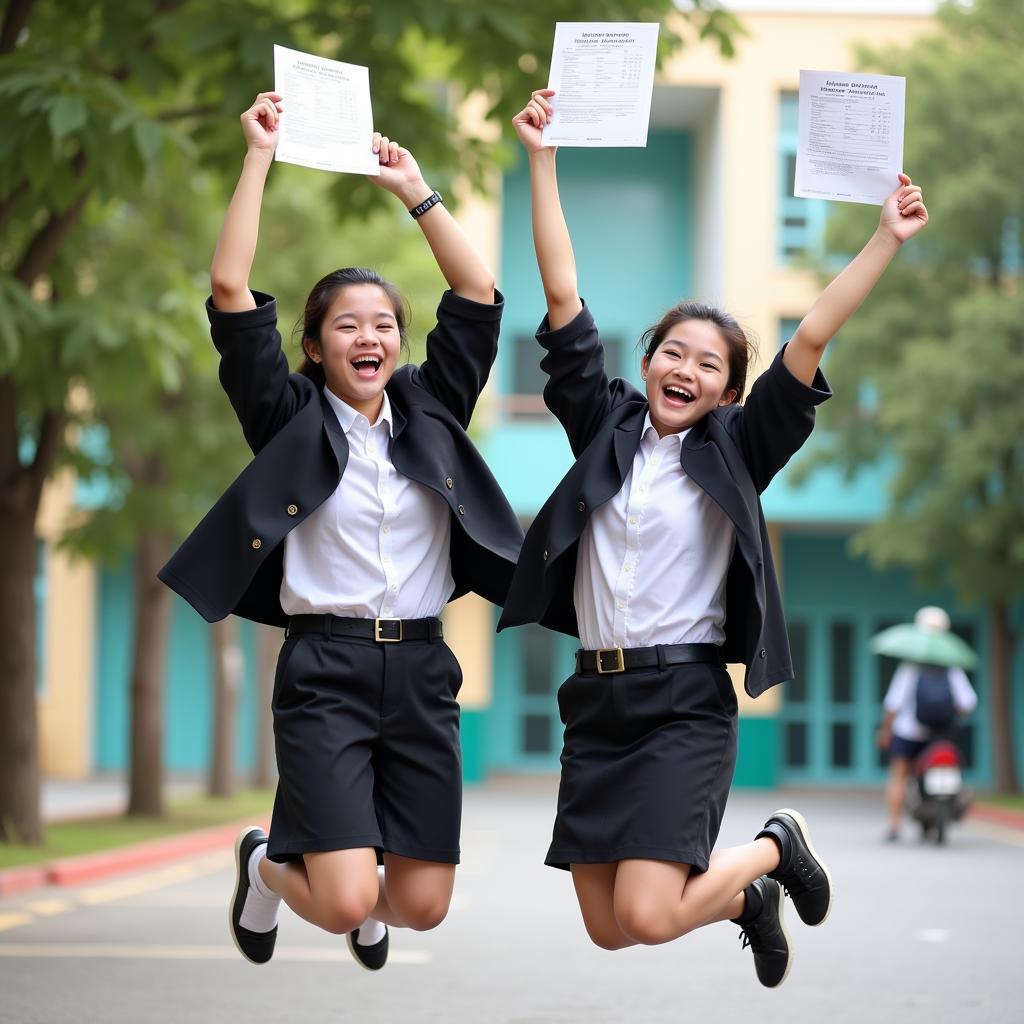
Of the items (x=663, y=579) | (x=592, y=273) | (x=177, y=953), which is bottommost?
(x=177, y=953)

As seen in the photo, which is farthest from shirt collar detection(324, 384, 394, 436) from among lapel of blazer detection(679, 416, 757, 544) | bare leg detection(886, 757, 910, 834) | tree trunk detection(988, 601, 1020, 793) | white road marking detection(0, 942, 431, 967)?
tree trunk detection(988, 601, 1020, 793)

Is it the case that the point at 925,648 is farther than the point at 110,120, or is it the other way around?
the point at 925,648

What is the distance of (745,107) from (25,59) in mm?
21399

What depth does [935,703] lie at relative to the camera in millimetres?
15844

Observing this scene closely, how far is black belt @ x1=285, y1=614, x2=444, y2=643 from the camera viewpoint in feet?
17.3

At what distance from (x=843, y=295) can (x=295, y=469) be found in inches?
65.5

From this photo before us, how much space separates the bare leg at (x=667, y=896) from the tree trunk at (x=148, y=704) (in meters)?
12.9

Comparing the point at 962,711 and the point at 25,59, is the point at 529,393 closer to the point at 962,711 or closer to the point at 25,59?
the point at 962,711

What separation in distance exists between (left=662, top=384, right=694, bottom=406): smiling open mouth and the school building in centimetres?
2157

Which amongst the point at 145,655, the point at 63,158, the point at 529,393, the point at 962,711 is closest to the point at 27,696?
the point at 145,655

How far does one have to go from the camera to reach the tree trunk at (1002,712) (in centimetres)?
2356

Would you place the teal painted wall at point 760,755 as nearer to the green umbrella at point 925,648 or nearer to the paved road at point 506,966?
the green umbrella at point 925,648

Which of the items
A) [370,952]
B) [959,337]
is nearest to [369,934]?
[370,952]

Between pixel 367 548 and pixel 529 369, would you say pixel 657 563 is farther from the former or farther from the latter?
pixel 529 369
